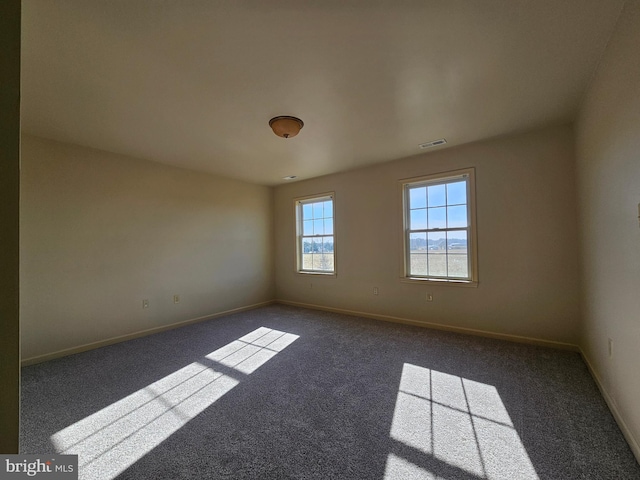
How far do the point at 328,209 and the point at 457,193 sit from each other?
2.23 metres

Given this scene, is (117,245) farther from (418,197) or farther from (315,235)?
(418,197)

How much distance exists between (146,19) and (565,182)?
403cm

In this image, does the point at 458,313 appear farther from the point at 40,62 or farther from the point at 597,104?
the point at 40,62

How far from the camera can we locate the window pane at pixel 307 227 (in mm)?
5391

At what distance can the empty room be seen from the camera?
1.53 m

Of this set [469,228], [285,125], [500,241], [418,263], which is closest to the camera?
[285,125]

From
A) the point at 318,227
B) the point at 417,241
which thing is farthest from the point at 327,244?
the point at 417,241

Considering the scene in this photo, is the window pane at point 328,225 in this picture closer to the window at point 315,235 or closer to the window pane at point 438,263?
the window at point 315,235

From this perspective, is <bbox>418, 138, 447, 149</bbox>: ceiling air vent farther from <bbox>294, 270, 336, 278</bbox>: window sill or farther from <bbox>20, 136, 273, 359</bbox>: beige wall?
<bbox>20, 136, 273, 359</bbox>: beige wall

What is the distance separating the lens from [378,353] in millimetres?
3014

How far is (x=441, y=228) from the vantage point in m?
3.84

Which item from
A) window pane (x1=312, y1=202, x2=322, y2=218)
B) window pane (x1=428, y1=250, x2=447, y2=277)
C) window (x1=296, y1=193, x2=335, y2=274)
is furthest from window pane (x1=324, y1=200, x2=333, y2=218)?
window pane (x1=428, y1=250, x2=447, y2=277)
